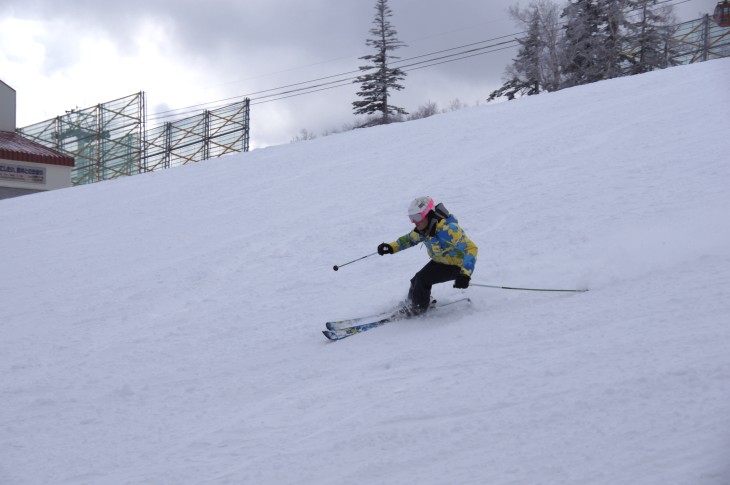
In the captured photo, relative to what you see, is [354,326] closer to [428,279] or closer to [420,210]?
[428,279]

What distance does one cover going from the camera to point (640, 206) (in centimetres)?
908

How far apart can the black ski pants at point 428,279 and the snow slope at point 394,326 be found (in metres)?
0.31

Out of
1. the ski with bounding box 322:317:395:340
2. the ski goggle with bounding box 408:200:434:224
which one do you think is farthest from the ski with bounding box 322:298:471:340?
the ski goggle with bounding box 408:200:434:224

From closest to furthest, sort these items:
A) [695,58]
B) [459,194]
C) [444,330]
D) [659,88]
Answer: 1. [444,330]
2. [459,194]
3. [659,88]
4. [695,58]

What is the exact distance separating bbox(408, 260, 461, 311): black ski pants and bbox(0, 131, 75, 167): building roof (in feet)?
79.4

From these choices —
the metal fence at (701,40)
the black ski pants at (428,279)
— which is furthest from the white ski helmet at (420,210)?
the metal fence at (701,40)

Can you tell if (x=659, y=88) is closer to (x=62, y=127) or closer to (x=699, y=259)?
(x=699, y=259)

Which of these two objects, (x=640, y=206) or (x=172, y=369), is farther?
(x=640, y=206)

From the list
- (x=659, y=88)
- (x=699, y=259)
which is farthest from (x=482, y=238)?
(x=659, y=88)

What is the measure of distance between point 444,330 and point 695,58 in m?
33.2

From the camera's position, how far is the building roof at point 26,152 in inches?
1028

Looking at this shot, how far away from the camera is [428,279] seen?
6715 mm

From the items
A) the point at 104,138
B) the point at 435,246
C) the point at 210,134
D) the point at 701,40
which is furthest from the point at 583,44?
the point at 435,246

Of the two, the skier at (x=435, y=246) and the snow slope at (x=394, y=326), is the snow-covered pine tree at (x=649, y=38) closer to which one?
the snow slope at (x=394, y=326)
